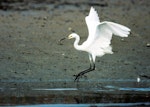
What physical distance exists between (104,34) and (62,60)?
1435 mm

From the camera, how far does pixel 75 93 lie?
36.1 ft

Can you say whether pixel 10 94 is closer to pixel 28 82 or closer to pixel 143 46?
pixel 28 82

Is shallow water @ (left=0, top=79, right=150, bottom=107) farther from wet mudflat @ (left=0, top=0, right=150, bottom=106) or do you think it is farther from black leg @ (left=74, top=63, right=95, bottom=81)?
black leg @ (left=74, top=63, right=95, bottom=81)

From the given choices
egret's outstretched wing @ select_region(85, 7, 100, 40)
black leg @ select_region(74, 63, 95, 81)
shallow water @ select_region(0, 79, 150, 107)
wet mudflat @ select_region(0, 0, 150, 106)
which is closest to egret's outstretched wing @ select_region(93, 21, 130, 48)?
egret's outstretched wing @ select_region(85, 7, 100, 40)

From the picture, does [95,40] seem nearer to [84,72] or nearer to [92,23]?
[92,23]

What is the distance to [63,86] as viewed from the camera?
11.7 meters

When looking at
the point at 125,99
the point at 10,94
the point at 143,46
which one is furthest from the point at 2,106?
the point at 143,46

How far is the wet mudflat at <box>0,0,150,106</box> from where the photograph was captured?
10.9 metres

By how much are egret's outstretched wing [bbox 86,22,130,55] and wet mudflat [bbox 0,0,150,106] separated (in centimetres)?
49

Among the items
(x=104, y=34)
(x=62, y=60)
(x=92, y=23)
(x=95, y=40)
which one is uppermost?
(x=92, y=23)

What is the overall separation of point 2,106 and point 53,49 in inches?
204

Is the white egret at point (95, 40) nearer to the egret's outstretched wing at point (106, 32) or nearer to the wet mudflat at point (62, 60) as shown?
the egret's outstretched wing at point (106, 32)

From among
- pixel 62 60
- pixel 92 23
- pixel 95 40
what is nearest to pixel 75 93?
pixel 95 40

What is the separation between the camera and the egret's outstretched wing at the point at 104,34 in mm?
11977
